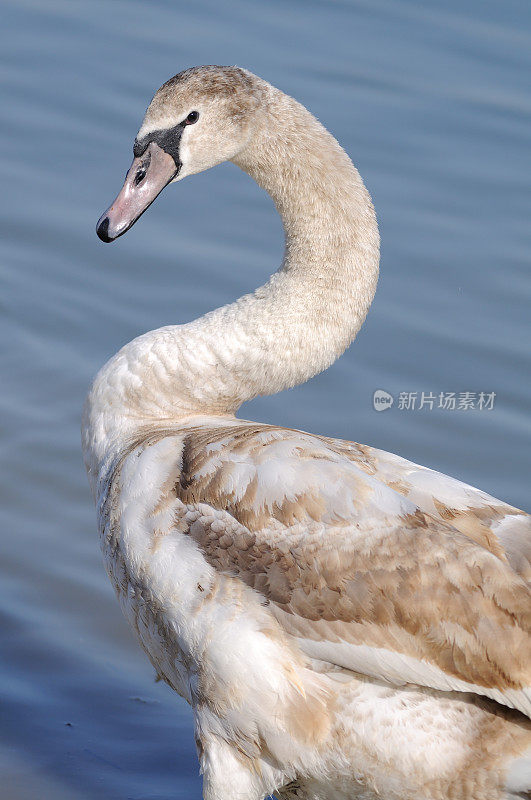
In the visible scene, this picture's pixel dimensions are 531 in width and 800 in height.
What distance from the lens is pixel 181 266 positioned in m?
6.81

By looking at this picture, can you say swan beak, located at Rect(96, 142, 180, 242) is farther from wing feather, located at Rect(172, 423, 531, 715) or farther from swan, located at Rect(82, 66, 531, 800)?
wing feather, located at Rect(172, 423, 531, 715)

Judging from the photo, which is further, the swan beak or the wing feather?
the swan beak

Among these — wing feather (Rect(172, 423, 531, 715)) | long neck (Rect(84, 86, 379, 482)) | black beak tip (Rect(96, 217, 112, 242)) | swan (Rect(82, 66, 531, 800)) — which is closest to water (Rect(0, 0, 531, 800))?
swan (Rect(82, 66, 531, 800))

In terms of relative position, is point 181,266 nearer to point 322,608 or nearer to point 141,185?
point 141,185

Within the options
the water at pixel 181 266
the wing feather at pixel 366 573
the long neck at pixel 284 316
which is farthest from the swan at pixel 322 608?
the water at pixel 181 266

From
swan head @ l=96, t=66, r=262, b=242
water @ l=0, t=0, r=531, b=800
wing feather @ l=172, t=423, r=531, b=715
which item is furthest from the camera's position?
water @ l=0, t=0, r=531, b=800

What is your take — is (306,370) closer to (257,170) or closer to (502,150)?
(257,170)

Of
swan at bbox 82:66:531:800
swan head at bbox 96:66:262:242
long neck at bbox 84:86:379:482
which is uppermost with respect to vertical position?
swan head at bbox 96:66:262:242

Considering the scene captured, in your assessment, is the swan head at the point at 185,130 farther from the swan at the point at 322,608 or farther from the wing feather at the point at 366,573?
the wing feather at the point at 366,573

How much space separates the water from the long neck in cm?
120

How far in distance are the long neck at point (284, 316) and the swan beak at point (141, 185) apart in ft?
0.96

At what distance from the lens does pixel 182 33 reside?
885 centimetres

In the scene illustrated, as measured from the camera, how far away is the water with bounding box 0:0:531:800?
477cm

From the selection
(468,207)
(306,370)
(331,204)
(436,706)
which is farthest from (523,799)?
(468,207)
